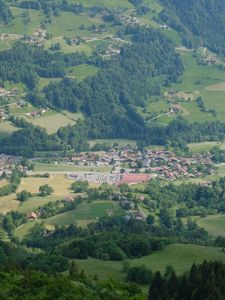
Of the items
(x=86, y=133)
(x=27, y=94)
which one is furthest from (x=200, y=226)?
(x=27, y=94)

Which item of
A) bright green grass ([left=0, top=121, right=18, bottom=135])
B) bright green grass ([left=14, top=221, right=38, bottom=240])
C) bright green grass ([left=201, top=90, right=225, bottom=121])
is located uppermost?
bright green grass ([left=14, top=221, right=38, bottom=240])

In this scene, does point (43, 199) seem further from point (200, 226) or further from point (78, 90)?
point (78, 90)

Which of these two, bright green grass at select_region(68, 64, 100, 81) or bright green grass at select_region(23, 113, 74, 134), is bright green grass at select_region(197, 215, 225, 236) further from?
bright green grass at select_region(68, 64, 100, 81)

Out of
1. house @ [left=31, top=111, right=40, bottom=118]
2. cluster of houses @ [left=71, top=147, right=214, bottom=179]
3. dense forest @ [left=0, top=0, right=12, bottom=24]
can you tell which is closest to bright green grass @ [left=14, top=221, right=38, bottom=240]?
cluster of houses @ [left=71, top=147, right=214, bottom=179]

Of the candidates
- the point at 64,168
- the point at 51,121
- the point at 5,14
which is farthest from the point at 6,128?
the point at 5,14

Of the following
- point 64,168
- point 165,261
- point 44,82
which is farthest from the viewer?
point 44,82

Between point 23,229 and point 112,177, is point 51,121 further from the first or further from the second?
point 23,229
